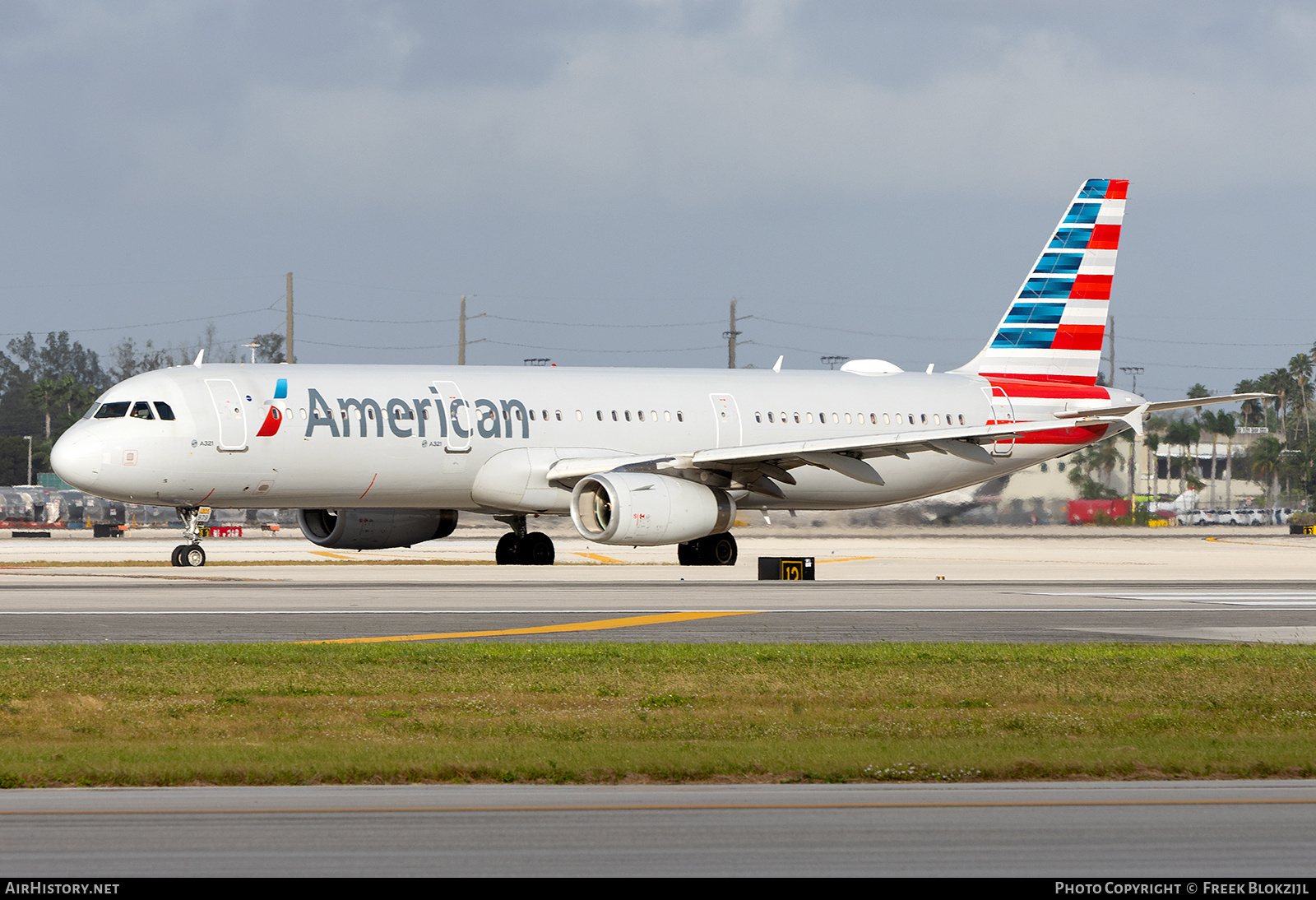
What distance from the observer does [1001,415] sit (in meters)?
38.8

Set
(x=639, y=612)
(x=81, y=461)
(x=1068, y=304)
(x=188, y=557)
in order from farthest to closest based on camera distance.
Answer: (x=1068, y=304), (x=188, y=557), (x=81, y=461), (x=639, y=612)

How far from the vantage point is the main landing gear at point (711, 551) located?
116 ft

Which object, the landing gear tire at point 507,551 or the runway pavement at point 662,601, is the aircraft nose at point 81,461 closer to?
the runway pavement at point 662,601

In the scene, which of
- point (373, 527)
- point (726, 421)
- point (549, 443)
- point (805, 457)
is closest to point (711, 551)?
point (726, 421)

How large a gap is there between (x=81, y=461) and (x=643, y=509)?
10769 millimetres

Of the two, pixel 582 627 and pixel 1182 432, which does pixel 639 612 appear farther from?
pixel 1182 432

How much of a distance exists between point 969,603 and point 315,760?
15.8 metres

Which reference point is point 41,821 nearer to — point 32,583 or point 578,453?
point 32,583

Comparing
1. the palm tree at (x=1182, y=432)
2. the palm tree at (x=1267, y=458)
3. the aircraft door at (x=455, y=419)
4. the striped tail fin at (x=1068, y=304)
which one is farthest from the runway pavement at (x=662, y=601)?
the palm tree at (x=1267, y=458)

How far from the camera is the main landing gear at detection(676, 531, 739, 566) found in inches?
1394

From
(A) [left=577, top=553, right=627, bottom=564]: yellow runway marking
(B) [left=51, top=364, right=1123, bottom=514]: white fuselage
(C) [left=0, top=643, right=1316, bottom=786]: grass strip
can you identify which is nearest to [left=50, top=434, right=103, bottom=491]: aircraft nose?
(B) [left=51, top=364, right=1123, bottom=514]: white fuselage

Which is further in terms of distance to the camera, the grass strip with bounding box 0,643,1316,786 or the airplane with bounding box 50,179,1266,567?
the airplane with bounding box 50,179,1266,567

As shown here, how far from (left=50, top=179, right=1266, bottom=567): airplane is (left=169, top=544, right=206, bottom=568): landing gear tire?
0.14 feet

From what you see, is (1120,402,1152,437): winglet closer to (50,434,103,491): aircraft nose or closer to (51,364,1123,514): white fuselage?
(51,364,1123,514): white fuselage
